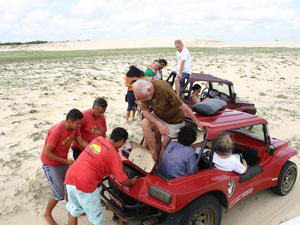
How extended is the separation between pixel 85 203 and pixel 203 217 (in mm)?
1395

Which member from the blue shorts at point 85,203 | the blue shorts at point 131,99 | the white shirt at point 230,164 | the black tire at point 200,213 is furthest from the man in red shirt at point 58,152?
the blue shorts at point 131,99

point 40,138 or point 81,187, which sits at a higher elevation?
point 81,187

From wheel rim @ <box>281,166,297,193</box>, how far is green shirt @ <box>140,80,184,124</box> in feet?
6.46

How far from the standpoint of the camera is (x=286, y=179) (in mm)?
4387

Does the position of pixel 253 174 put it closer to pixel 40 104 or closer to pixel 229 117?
pixel 229 117

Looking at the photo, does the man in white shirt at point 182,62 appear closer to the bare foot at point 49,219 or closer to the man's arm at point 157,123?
the man's arm at point 157,123

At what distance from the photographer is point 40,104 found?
9672 mm

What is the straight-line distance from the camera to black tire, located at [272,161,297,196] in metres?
4.20

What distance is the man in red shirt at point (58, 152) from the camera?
331 cm

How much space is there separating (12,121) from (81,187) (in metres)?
5.91

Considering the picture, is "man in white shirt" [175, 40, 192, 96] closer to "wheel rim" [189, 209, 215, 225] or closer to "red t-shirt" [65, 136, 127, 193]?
"wheel rim" [189, 209, 215, 225]

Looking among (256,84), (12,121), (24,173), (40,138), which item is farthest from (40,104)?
(256,84)

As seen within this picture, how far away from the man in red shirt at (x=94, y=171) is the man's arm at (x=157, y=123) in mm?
810

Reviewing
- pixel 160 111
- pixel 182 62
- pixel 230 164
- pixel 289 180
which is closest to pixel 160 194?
pixel 230 164
